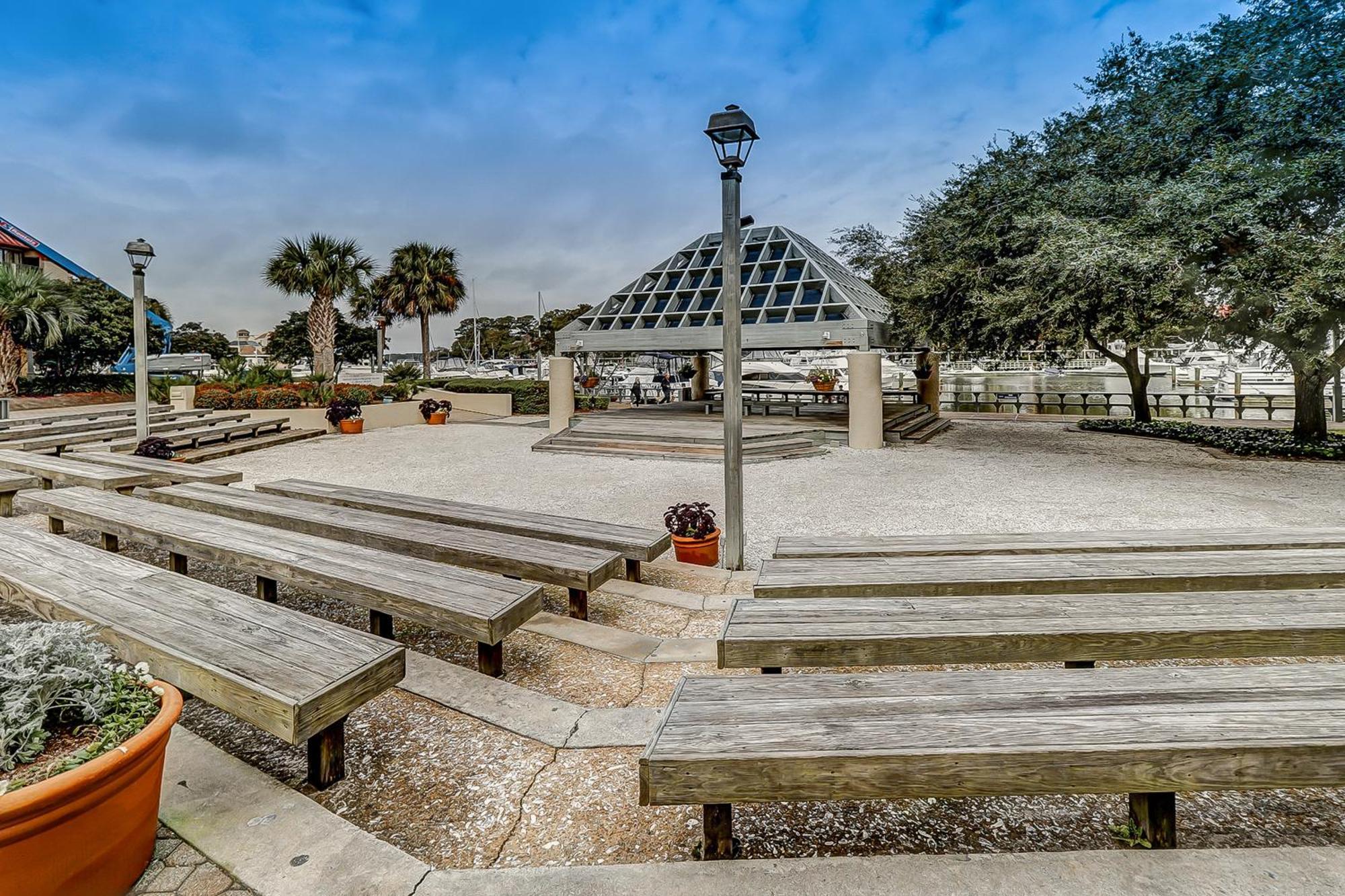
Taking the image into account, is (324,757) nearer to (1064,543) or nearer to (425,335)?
(1064,543)

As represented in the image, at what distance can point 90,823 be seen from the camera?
1459mm

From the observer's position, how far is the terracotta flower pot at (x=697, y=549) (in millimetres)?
5086

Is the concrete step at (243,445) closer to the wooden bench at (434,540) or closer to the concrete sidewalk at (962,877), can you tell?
the wooden bench at (434,540)

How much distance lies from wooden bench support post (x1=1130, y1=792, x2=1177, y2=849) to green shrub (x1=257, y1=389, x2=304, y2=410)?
690 inches

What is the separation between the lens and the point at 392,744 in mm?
2430

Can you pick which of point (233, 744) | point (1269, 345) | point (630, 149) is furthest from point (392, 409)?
point (1269, 345)

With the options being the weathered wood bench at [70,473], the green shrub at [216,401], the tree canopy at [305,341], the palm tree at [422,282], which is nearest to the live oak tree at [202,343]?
the tree canopy at [305,341]

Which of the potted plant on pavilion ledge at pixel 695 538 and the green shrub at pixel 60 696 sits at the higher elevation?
the green shrub at pixel 60 696

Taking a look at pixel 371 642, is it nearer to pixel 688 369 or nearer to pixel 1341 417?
pixel 1341 417

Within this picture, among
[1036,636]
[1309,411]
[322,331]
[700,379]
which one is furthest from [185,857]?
[322,331]

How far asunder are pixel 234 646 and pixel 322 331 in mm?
24818

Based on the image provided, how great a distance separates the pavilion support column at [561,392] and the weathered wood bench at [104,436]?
6.15 meters

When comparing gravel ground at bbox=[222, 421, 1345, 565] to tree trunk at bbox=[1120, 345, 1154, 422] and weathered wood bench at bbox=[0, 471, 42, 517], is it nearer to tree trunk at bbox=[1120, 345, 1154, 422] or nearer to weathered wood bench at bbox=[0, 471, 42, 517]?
tree trunk at bbox=[1120, 345, 1154, 422]

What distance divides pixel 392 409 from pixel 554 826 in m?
16.8
